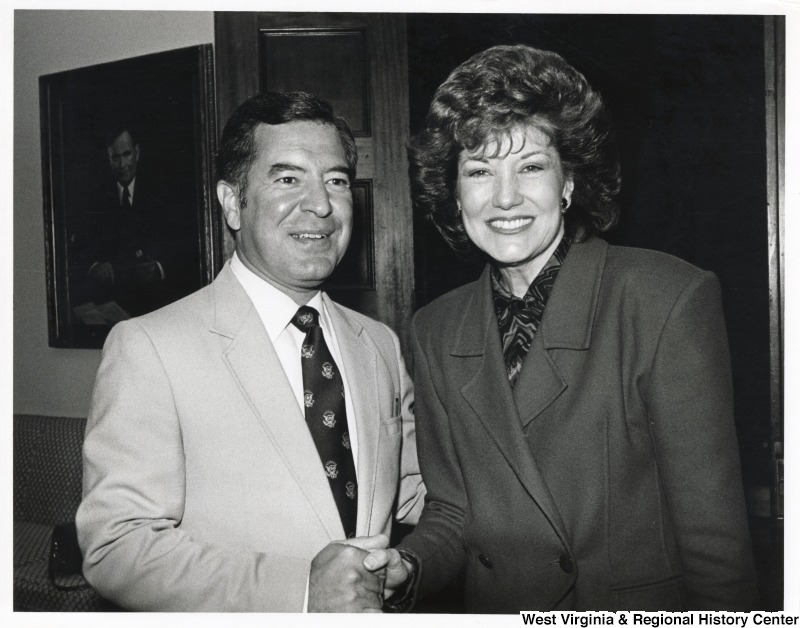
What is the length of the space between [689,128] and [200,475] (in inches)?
57.1

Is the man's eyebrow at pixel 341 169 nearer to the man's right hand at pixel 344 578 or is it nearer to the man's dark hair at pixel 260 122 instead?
the man's dark hair at pixel 260 122

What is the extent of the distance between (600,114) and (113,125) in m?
1.28

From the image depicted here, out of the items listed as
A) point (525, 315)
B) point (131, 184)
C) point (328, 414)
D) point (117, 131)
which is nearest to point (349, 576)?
point (328, 414)

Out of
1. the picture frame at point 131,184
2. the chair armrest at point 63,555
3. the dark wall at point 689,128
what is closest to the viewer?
the dark wall at point 689,128

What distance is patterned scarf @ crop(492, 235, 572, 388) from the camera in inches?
61.4

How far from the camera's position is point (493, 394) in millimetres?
1533

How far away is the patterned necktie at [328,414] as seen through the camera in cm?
153

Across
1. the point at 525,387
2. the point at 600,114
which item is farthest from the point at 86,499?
the point at 600,114

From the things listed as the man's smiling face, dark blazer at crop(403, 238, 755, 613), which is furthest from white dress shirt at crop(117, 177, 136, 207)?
dark blazer at crop(403, 238, 755, 613)

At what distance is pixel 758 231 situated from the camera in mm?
1656

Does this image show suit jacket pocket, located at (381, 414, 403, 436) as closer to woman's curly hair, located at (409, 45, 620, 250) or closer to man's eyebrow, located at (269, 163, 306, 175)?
woman's curly hair, located at (409, 45, 620, 250)

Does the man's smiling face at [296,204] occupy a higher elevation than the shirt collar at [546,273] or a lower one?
higher

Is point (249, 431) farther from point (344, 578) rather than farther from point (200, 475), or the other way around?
point (344, 578)

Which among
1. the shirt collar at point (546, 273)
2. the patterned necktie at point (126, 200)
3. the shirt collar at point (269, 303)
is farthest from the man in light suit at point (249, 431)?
the shirt collar at point (546, 273)
